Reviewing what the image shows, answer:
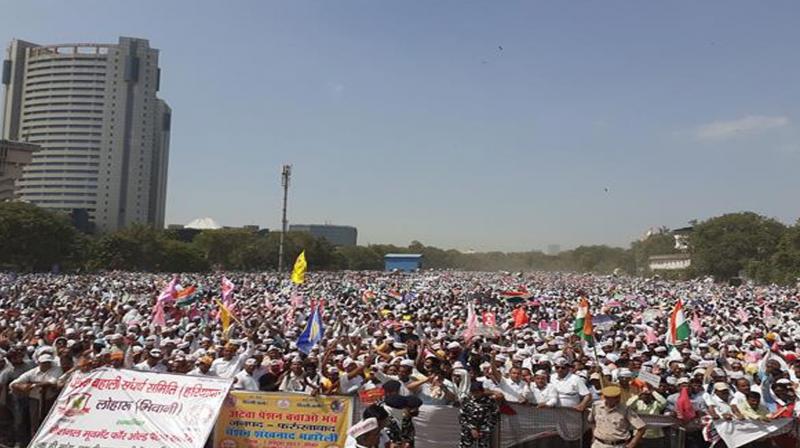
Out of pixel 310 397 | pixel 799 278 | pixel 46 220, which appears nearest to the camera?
pixel 310 397

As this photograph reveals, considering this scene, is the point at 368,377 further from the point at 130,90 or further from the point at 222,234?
the point at 130,90

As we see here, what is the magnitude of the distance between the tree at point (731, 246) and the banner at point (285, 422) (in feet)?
280

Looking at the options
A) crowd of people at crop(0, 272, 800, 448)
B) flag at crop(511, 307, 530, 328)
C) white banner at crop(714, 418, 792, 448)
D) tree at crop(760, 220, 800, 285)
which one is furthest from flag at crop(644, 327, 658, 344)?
tree at crop(760, 220, 800, 285)

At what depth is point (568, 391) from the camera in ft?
26.9

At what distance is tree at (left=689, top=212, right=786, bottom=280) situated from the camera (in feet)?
280

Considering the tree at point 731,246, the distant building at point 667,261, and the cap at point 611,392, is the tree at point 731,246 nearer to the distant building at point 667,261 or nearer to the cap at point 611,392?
the distant building at point 667,261

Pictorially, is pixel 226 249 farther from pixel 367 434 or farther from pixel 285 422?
pixel 367 434

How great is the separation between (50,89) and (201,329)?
144 meters

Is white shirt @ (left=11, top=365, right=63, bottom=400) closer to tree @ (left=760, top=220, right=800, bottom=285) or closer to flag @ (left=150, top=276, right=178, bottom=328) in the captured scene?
flag @ (left=150, top=276, right=178, bottom=328)

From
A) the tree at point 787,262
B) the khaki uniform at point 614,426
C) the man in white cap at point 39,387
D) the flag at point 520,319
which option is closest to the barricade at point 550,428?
the khaki uniform at point 614,426

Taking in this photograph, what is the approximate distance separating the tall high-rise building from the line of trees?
4469 cm

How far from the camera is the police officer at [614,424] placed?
636cm

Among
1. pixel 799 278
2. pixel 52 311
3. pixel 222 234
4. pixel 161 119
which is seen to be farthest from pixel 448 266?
pixel 52 311

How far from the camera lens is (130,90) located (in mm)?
139500
